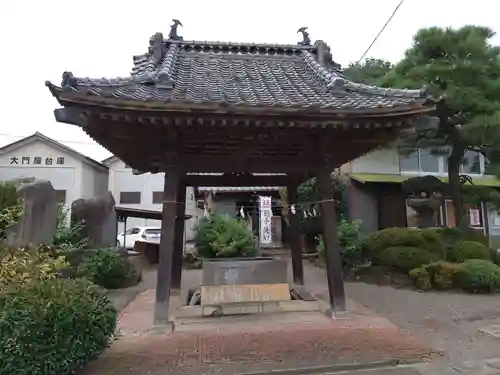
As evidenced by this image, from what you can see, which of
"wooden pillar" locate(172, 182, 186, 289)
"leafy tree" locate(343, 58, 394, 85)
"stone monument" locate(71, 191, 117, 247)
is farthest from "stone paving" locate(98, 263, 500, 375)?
"leafy tree" locate(343, 58, 394, 85)

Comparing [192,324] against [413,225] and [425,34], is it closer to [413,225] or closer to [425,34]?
[425,34]

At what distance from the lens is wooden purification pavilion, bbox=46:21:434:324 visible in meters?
5.87

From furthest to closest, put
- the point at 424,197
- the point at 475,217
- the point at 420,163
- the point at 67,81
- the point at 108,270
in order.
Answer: the point at 475,217
the point at 420,163
the point at 424,197
the point at 108,270
the point at 67,81

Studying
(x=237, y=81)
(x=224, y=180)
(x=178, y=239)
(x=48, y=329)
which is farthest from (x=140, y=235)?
(x=48, y=329)

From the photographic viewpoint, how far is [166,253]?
693cm

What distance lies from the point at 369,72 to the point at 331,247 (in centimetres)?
1148

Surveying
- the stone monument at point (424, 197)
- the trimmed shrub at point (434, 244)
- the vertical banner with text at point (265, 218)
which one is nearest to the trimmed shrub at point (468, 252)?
the trimmed shrub at point (434, 244)

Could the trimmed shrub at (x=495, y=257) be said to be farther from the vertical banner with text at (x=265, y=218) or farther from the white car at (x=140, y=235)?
the white car at (x=140, y=235)

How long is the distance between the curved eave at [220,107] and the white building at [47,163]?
21.2m

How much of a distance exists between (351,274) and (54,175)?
793 inches

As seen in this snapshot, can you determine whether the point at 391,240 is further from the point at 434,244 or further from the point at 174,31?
the point at 174,31

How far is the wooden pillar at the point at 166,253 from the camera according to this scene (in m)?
6.85

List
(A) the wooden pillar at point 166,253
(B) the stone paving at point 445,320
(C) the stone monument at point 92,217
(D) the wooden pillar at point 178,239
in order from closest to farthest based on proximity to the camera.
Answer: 1. (B) the stone paving at point 445,320
2. (A) the wooden pillar at point 166,253
3. (D) the wooden pillar at point 178,239
4. (C) the stone monument at point 92,217

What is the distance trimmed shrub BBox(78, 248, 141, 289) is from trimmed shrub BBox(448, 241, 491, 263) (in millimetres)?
10711
